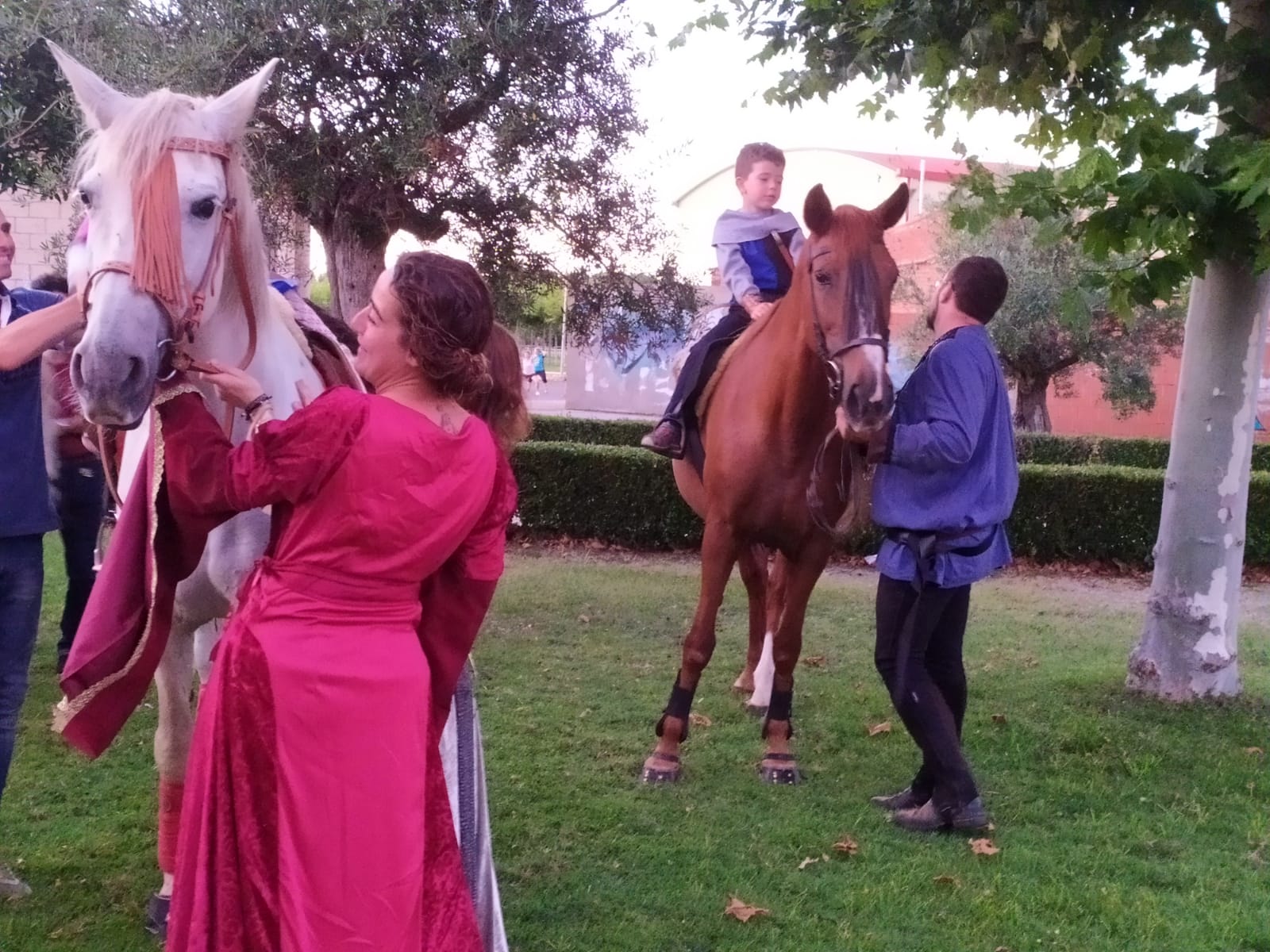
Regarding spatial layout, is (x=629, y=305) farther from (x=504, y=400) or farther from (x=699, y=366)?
(x=504, y=400)

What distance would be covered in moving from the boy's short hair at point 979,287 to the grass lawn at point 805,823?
6.89ft

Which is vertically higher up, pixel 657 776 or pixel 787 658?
pixel 787 658

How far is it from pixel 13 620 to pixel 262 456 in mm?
1667

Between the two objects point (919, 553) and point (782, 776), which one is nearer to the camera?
point (919, 553)

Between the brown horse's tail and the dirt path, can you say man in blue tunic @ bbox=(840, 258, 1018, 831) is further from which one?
the dirt path

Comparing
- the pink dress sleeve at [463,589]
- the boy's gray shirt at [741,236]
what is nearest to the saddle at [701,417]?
the boy's gray shirt at [741,236]

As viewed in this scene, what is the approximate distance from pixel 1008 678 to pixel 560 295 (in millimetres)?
4631

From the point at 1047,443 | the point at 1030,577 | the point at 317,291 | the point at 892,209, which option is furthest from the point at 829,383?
the point at 317,291

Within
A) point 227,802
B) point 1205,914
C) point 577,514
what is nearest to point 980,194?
point 1205,914

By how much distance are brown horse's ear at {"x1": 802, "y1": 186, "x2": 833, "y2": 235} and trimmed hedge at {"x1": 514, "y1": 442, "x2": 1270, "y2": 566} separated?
654 centimetres

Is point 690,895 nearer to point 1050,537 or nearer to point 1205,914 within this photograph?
point 1205,914

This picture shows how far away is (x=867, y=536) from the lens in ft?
35.8

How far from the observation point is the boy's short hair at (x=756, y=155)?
5465 millimetres

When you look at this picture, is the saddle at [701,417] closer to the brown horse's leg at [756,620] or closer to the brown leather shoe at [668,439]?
the brown leather shoe at [668,439]
